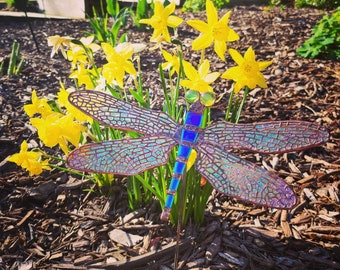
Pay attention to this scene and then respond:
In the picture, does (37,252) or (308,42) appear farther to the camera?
(308,42)

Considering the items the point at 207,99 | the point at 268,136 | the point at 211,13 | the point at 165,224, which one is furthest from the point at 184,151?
the point at 165,224

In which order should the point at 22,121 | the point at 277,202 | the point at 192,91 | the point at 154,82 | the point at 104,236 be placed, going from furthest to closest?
the point at 154,82 < the point at 22,121 < the point at 104,236 < the point at 192,91 < the point at 277,202

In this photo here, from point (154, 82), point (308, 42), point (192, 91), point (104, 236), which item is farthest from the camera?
point (308, 42)

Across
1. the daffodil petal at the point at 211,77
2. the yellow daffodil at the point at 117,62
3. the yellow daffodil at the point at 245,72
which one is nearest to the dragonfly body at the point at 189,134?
the daffodil petal at the point at 211,77

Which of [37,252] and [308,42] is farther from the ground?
[308,42]

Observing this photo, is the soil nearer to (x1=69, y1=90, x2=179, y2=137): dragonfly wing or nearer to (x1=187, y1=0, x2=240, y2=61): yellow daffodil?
(x1=187, y1=0, x2=240, y2=61): yellow daffodil

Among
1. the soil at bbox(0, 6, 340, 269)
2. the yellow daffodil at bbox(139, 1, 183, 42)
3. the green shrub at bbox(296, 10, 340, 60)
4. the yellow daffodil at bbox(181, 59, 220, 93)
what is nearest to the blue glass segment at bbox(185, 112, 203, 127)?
the yellow daffodil at bbox(181, 59, 220, 93)

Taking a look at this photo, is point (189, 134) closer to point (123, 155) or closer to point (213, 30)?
point (123, 155)

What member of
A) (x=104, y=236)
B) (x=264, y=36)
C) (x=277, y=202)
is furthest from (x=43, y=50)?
(x=277, y=202)

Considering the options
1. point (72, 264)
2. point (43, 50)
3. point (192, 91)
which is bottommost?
point (72, 264)

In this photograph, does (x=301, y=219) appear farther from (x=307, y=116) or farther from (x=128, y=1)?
(x=128, y=1)
